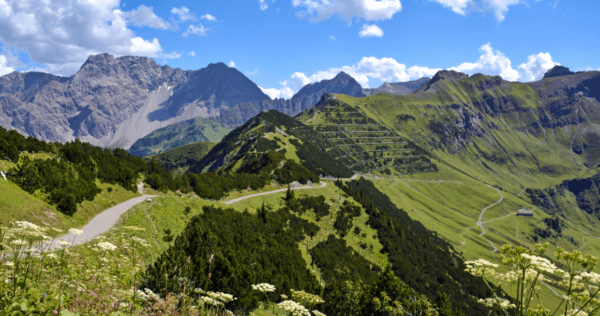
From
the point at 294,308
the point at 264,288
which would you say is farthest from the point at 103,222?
the point at 294,308

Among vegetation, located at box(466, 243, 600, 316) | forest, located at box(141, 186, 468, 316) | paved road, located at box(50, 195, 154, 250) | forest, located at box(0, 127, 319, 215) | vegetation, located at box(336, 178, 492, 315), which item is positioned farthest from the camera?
vegetation, located at box(336, 178, 492, 315)

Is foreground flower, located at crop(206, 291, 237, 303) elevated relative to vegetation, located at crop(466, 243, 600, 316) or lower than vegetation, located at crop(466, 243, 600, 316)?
lower

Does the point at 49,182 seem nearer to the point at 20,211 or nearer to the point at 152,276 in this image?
the point at 20,211

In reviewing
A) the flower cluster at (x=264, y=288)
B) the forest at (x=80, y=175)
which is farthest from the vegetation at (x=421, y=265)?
the flower cluster at (x=264, y=288)

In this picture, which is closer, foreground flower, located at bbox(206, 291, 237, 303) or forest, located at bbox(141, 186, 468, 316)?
foreground flower, located at bbox(206, 291, 237, 303)

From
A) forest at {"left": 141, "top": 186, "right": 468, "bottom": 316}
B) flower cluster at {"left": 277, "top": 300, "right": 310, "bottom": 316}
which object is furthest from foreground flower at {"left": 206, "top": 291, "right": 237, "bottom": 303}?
flower cluster at {"left": 277, "top": 300, "right": 310, "bottom": 316}

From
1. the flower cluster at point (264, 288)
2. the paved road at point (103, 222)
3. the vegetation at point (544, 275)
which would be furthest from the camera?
the paved road at point (103, 222)

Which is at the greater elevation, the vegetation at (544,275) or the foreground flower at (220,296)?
the vegetation at (544,275)

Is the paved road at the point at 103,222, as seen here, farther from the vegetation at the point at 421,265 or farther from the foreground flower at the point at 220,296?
the vegetation at the point at 421,265

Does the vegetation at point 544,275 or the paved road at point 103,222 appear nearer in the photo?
the vegetation at point 544,275

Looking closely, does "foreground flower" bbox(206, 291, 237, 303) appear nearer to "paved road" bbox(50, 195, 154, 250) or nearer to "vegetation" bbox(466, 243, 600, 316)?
"vegetation" bbox(466, 243, 600, 316)

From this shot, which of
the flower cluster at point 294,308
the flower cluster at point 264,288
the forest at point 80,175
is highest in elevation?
the flower cluster at point 264,288

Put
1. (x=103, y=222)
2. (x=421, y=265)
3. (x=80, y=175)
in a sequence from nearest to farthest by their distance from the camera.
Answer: (x=103, y=222), (x=80, y=175), (x=421, y=265)

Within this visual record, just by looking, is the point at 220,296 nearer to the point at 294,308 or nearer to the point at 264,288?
the point at 264,288
